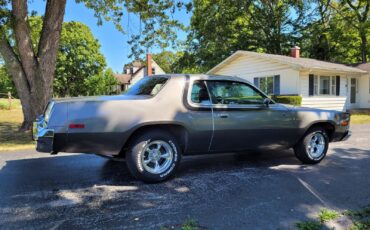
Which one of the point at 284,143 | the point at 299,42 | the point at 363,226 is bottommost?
the point at 363,226

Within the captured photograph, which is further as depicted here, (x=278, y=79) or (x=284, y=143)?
(x=278, y=79)

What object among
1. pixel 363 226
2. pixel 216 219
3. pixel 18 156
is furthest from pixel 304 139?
pixel 18 156

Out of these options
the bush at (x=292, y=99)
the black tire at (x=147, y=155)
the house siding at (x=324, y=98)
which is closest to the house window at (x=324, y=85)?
the house siding at (x=324, y=98)

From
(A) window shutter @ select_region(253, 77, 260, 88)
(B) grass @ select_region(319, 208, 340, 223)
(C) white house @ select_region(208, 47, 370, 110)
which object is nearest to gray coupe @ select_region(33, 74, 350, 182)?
(B) grass @ select_region(319, 208, 340, 223)

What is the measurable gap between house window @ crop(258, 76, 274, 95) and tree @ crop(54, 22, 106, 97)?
22.0 m

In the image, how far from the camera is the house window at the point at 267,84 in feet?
73.3

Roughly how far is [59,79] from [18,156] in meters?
31.5

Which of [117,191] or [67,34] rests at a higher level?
[67,34]

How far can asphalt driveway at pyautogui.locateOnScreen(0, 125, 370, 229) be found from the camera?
3.79 m

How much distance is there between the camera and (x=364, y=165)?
21.2 feet

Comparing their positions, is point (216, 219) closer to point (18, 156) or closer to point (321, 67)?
point (18, 156)

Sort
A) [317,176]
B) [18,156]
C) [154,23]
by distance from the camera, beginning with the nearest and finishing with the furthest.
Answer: [317,176]
[18,156]
[154,23]

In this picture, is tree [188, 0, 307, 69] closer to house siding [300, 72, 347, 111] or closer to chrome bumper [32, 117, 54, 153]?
house siding [300, 72, 347, 111]

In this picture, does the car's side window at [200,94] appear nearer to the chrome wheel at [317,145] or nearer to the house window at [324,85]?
the chrome wheel at [317,145]
